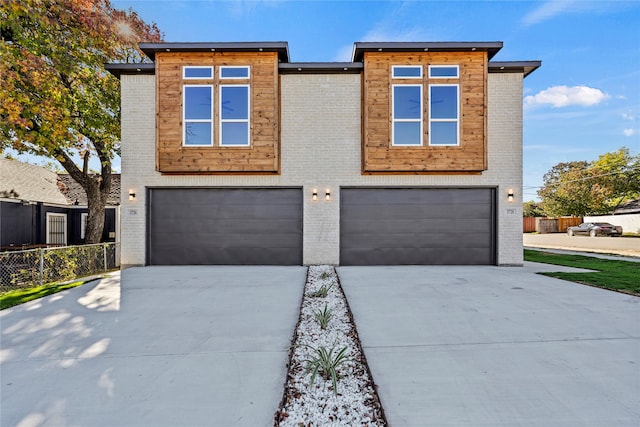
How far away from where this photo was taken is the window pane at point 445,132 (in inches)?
313

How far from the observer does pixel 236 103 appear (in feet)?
26.2

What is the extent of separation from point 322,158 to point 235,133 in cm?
246

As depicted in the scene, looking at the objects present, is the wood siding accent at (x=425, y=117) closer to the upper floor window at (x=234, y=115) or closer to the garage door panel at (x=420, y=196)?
the garage door panel at (x=420, y=196)

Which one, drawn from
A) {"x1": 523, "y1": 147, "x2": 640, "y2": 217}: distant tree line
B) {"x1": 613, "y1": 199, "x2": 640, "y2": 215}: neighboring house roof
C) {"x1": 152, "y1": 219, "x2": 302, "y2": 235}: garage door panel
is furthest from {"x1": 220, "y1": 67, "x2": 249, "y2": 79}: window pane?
{"x1": 613, "y1": 199, "x2": 640, "y2": 215}: neighboring house roof

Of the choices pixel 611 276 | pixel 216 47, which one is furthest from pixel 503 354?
pixel 216 47

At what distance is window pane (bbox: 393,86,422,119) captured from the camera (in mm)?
7930

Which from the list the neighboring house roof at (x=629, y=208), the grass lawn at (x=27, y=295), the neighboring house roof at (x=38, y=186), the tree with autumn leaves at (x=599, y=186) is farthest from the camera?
the tree with autumn leaves at (x=599, y=186)

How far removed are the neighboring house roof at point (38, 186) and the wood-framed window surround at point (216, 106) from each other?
278 inches

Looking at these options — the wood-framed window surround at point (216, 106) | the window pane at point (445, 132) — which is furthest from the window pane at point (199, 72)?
the window pane at point (445, 132)

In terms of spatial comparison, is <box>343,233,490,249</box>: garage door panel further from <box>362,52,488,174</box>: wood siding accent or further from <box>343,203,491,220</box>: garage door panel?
<box>362,52,488,174</box>: wood siding accent

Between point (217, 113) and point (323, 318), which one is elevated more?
point (217, 113)

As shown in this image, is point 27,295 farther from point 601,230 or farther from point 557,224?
point 557,224

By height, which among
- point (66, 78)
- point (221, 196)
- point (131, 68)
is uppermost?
point (66, 78)

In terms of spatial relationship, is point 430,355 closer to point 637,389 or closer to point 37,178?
point 637,389
